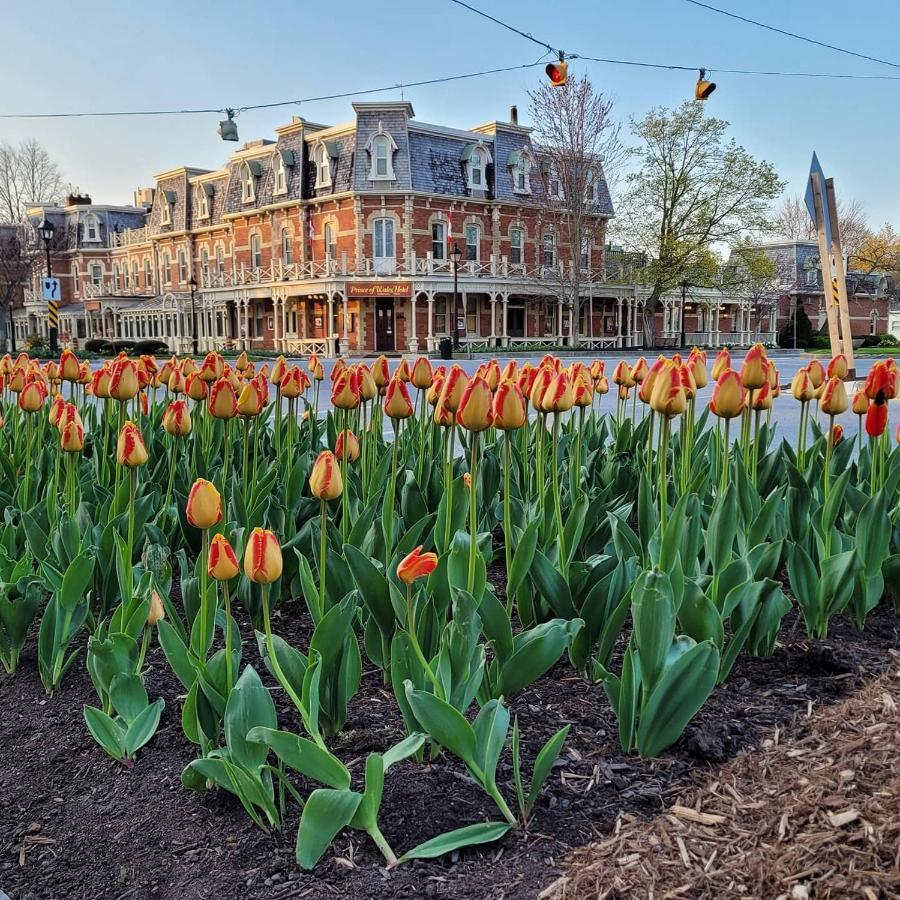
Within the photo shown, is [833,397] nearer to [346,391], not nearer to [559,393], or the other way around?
[559,393]

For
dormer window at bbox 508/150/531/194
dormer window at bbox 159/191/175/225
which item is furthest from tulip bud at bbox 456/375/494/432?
dormer window at bbox 159/191/175/225

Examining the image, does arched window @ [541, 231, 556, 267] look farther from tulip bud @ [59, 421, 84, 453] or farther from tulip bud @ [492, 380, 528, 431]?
tulip bud @ [492, 380, 528, 431]

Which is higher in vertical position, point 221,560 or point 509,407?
point 509,407

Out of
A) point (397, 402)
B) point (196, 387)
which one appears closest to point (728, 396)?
point (397, 402)

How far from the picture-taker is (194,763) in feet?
5.87

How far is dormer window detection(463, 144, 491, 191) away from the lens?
3994 centimetres

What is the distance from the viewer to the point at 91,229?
60.2 meters

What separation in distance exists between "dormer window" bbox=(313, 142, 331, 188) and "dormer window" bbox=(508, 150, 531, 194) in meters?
8.42

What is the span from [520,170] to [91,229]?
33.5 meters

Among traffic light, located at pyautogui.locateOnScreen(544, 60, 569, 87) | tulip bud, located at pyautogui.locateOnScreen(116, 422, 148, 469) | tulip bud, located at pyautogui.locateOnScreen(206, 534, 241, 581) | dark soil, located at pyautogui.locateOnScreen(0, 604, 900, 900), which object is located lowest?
dark soil, located at pyautogui.locateOnScreen(0, 604, 900, 900)

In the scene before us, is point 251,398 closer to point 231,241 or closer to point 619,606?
point 619,606

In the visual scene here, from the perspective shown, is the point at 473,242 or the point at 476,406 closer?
the point at 476,406

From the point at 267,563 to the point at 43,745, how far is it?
1021mm

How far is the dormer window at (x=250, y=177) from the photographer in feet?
142
